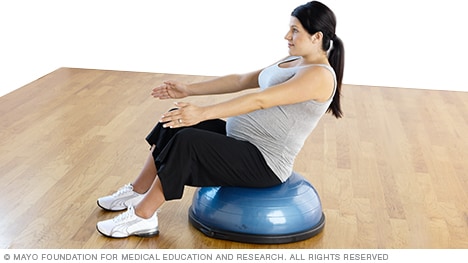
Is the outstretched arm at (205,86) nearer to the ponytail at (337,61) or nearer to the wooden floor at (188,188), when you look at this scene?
the ponytail at (337,61)

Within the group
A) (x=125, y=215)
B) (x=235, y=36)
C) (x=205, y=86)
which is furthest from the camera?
(x=235, y=36)

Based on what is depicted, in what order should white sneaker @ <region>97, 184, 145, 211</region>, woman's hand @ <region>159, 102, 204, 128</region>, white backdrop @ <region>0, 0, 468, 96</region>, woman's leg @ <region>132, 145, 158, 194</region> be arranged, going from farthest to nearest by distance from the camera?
white backdrop @ <region>0, 0, 468, 96</region>
white sneaker @ <region>97, 184, 145, 211</region>
woman's leg @ <region>132, 145, 158, 194</region>
woman's hand @ <region>159, 102, 204, 128</region>

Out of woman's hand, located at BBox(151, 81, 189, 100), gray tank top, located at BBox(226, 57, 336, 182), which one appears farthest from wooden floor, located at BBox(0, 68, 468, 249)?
woman's hand, located at BBox(151, 81, 189, 100)

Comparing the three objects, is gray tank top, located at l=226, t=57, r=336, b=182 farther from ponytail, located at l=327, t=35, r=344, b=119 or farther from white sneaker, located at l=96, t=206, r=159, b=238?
white sneaker, located at l=96, t=206, r=159, b=238

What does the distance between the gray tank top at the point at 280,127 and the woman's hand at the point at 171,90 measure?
0.35 meters

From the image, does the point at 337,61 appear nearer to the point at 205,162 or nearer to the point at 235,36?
the point at 205,162

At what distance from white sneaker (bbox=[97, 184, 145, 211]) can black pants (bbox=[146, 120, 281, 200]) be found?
0.26m

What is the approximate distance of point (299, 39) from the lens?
287 centimetres

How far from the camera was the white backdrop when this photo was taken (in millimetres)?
6766

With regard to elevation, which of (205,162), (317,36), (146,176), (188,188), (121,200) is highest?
(317,36)

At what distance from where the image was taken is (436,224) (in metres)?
3.28

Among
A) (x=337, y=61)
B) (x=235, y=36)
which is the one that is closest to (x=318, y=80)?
(x=337, y=61)

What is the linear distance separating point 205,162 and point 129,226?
383 mm

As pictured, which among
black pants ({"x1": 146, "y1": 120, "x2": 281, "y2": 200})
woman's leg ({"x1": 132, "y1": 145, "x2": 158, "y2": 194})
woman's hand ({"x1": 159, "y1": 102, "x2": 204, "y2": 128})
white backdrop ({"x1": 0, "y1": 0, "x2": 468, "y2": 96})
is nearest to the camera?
woman's hand ({"x1": 159, "y1": 102, "x2": 204, "y2": 128})
